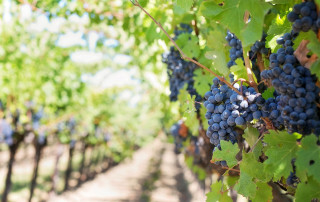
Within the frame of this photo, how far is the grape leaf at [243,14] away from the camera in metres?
1.09

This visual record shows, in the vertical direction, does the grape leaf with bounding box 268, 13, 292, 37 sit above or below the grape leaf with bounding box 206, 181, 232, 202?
above

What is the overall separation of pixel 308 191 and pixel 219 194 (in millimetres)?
465

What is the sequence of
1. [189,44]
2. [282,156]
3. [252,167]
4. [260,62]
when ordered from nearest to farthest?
[282,156] → [252,167] → [260,62] → [189,44]

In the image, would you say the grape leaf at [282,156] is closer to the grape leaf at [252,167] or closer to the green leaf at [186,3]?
the grape leaf at [252,167]

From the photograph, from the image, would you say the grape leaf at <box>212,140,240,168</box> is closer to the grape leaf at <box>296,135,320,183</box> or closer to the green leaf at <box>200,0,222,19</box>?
the grape leaf at <box>296,135,320,183</box>

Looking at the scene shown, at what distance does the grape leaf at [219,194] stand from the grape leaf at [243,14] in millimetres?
738

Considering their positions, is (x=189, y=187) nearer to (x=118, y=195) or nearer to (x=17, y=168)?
(x=118, y=195)

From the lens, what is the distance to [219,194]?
152cm

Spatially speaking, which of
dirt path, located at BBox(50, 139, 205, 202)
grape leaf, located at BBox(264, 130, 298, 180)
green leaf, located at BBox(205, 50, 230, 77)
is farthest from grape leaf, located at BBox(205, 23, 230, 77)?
dirt path, located at BBox(50, 139, 205, 202)

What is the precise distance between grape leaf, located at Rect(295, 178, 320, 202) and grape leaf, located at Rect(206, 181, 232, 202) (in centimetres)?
41

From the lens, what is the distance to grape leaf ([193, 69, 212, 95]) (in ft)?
7.45

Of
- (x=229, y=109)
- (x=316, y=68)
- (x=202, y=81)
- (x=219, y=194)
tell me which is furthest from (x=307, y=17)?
(x=202, y=81)

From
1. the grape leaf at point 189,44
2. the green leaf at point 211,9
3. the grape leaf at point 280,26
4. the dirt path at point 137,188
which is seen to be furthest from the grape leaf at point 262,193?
the dirt path at point 137,188

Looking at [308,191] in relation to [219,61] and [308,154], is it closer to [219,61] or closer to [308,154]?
[308,154]
